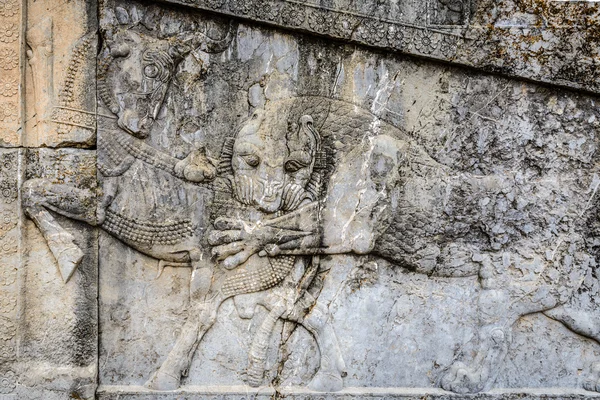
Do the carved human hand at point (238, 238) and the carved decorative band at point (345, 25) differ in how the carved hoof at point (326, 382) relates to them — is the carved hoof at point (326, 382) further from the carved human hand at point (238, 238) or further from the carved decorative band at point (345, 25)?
the carved decorative band at point (345, 25)

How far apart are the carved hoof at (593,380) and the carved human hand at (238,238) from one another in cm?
225

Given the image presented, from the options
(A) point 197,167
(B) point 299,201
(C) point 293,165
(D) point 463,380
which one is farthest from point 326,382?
(A) point 197,167

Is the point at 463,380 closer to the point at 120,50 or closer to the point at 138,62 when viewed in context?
the point at 138,62

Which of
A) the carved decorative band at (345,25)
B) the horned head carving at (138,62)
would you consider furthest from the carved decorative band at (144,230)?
the carved decorative band at (345,25)

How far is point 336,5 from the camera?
4.91m

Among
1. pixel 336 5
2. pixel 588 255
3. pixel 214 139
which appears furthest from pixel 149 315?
pixel 588 255

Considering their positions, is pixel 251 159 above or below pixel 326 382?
above

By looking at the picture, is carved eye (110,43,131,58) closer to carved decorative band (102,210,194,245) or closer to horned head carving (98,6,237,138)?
horned head carving (98,6,237,138)

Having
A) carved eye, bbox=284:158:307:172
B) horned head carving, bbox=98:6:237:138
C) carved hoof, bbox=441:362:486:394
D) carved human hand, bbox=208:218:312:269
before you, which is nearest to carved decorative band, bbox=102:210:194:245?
carved human hand, bbox=208:218:312:269

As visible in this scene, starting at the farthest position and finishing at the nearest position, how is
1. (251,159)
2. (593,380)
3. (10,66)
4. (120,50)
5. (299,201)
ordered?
(593,380)
(299,201)
(251,159)
(120,50)
(10,66)

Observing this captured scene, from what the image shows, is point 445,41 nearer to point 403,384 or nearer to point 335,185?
point 335,185

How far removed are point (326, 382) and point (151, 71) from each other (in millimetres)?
2177

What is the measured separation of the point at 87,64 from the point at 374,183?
1871 mm

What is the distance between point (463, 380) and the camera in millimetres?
5164
